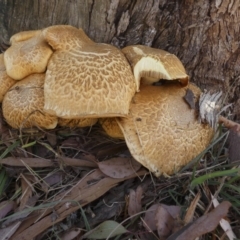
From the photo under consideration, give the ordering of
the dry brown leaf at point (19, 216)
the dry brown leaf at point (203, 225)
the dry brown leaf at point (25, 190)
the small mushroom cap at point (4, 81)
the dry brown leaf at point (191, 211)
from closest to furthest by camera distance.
Answer: the dry brown leaf at point (203, 225)
the dry brown leaf at point (191, 211)
the dry brown leaf at point (19, 216)
the dry brown leaf at point (25, 190)
the small mushroom cap at point (4, 81)

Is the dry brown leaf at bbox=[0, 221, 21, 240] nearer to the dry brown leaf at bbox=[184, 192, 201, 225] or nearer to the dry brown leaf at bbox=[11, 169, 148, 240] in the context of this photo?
the dry brown leaf at bbox=[11, 169, 148, 240]

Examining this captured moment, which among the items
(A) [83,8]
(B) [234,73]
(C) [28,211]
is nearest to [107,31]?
(A) [83,8]

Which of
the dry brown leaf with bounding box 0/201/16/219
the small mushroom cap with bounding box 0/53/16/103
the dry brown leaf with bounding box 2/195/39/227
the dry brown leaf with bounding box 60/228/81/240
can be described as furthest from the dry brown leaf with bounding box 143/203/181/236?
the small mushroom cap with bounding box 0/53/16/103

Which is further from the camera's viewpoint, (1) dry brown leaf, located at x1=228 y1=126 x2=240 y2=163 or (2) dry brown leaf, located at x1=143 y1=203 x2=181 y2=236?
(1) dry brown leaf, located at x1=228 y1=126 x2=240 y2=163

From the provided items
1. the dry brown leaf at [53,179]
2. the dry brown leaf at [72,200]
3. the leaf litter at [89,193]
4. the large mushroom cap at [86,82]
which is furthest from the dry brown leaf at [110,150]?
the large mushroom cap at [86,82]

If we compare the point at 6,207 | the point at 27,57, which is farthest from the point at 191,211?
the point at 27,57

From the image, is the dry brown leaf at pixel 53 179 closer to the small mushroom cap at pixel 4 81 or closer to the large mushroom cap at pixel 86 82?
the large mushroom cap at pixel 86 82

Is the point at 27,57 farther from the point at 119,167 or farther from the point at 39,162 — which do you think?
the point at 119,167
